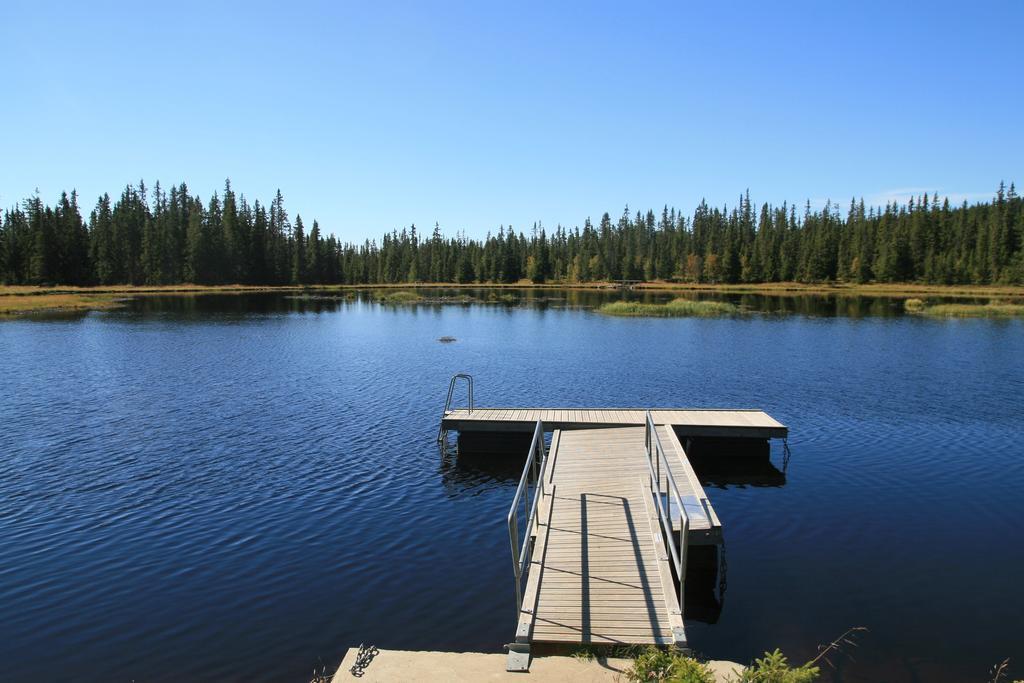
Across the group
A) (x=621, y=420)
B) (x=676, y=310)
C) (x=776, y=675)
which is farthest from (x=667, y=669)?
(x=676, y=310)

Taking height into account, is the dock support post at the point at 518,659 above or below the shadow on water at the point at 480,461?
above

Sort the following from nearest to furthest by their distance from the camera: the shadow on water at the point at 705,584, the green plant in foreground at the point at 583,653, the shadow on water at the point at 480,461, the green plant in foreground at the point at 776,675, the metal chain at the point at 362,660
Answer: the green plant in foreground at the point at 776,675
the metal chain at the point at 362,660
the green plant in foreground at the point at 583,653
the shadow on water at the point at 705,584
the shadow on water at the point at 480,461

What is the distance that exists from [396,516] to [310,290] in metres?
151

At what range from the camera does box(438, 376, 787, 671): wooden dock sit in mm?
10352

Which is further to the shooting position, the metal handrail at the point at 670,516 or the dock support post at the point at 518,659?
the metal handrail at the point at 670,516

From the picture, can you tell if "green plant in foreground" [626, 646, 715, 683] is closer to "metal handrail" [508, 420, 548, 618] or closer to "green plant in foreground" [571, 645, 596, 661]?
"green plant in foreground" [571, 645, 596, 661]

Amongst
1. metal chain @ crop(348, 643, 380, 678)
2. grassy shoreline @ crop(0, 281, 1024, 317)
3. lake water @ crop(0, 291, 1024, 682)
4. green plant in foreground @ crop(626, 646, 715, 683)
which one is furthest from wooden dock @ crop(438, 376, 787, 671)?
grassy shoreline @ crop(0, 281, 1024, 317)

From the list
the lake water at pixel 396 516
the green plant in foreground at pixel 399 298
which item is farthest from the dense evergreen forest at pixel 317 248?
the lake water at pixel 396 516

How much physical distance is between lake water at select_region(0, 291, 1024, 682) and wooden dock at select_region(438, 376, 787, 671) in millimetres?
1409

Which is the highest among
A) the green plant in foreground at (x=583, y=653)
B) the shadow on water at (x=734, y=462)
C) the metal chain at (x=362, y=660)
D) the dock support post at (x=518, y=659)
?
the metal chain at (x=362, y=660)

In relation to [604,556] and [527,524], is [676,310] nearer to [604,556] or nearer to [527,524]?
[527,524]

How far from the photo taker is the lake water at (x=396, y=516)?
11672 mm

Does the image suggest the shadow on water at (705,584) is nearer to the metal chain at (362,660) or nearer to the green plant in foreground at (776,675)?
the green plant in foreground at (776,675)

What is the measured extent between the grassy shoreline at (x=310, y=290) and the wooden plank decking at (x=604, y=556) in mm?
86863
